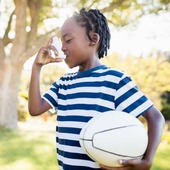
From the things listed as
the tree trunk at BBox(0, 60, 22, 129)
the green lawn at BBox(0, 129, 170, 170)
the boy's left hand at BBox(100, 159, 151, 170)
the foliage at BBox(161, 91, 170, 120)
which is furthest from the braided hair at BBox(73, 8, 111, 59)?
the foliage at BBox(161, 91, 170, 120)

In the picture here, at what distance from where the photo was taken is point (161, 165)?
4879 mm

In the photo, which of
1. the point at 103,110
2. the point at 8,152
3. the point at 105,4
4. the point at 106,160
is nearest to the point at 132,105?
the point at 103,110

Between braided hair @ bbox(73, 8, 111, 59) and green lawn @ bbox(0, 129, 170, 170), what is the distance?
3.11 meters

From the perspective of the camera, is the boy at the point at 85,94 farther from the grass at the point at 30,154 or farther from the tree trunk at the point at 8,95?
the tree trunk at the point at 8,95

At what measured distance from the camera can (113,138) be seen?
46.9 inches

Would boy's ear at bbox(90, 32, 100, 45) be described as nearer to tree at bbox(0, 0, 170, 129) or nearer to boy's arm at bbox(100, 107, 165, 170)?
boy's arm at bbox(100, 107, 165, 170)

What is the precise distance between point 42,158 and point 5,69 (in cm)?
403

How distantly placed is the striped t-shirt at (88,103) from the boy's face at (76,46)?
5 centimetres

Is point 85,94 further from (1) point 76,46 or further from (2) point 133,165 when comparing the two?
(2) point 133,165

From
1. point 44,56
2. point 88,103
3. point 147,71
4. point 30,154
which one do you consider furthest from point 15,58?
point 88,103

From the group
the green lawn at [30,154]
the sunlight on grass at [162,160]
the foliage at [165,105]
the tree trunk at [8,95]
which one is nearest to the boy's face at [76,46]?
the green lawn at [30,154]

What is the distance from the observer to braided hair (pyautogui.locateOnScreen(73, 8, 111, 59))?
4.60 ft

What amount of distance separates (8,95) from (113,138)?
7610mm

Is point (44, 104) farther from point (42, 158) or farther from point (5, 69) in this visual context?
point (5, 69)
